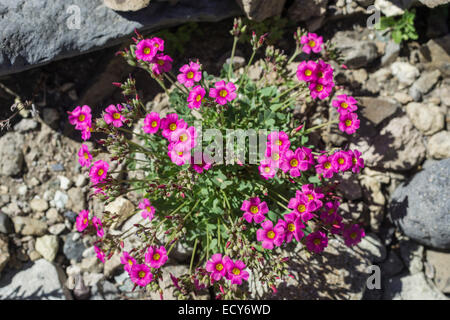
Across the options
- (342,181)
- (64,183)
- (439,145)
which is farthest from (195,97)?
(439,145)

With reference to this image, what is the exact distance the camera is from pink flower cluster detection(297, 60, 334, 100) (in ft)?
11.8

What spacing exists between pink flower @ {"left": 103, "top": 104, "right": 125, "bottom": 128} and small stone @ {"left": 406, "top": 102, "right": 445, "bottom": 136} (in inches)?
131

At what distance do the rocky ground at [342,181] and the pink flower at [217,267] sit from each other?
1135 millimetres

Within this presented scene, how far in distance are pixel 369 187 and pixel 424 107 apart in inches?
45.1

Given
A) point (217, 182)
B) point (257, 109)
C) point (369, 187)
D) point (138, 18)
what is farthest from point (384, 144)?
point (138, 18)

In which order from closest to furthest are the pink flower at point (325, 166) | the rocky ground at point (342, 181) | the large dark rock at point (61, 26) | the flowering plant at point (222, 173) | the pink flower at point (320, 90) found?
the flowering plant at point (222, 173) → the pink flower at point (325, 166) → the pink flower at point (320, 90) → the large dark rock at point (61, 26) → the rocky ground at point (342, 181)

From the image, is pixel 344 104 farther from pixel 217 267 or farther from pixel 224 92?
pixel 217 267

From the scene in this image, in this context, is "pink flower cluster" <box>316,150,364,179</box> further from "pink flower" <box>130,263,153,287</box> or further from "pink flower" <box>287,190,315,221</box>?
"pink flower" <box>130,263,153,287</box>

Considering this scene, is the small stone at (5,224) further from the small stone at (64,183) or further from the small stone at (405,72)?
the small stone at (405,72)

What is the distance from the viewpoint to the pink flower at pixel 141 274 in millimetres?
3301

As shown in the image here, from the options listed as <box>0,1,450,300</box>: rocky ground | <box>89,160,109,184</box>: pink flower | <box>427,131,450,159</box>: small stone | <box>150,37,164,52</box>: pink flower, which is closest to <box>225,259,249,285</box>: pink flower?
<box>0,1,450,300</box>: rocky ground

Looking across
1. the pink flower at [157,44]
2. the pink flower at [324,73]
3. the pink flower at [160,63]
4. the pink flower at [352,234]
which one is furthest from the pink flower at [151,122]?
the pink flower at [352,234]

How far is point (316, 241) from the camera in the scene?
11.3 feet

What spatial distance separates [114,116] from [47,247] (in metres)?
2.08
